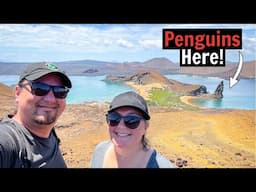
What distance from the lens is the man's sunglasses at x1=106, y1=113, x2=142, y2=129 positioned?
396cm

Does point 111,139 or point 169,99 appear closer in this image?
point 111,139

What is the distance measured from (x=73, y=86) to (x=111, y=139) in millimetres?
584

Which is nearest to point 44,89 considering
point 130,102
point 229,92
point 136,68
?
point 130,102

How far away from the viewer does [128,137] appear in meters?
4.00

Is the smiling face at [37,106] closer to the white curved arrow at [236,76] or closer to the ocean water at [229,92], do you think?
the ocean water at [229,92]

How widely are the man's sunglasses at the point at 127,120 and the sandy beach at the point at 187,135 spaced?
26 cm

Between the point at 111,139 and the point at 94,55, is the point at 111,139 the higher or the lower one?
the lower one

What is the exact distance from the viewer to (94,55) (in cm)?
451

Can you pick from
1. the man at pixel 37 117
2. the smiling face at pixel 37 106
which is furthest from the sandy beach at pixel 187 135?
the smiling face at pixel 37 106

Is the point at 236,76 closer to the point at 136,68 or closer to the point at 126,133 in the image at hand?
the point at 136,68

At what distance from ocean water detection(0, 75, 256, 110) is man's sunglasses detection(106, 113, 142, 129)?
283 millimetres

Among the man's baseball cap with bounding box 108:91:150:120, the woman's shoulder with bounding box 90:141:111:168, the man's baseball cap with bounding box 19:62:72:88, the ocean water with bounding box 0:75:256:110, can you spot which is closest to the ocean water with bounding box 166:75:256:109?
the ocean water with bounding box 0:75:256:110
